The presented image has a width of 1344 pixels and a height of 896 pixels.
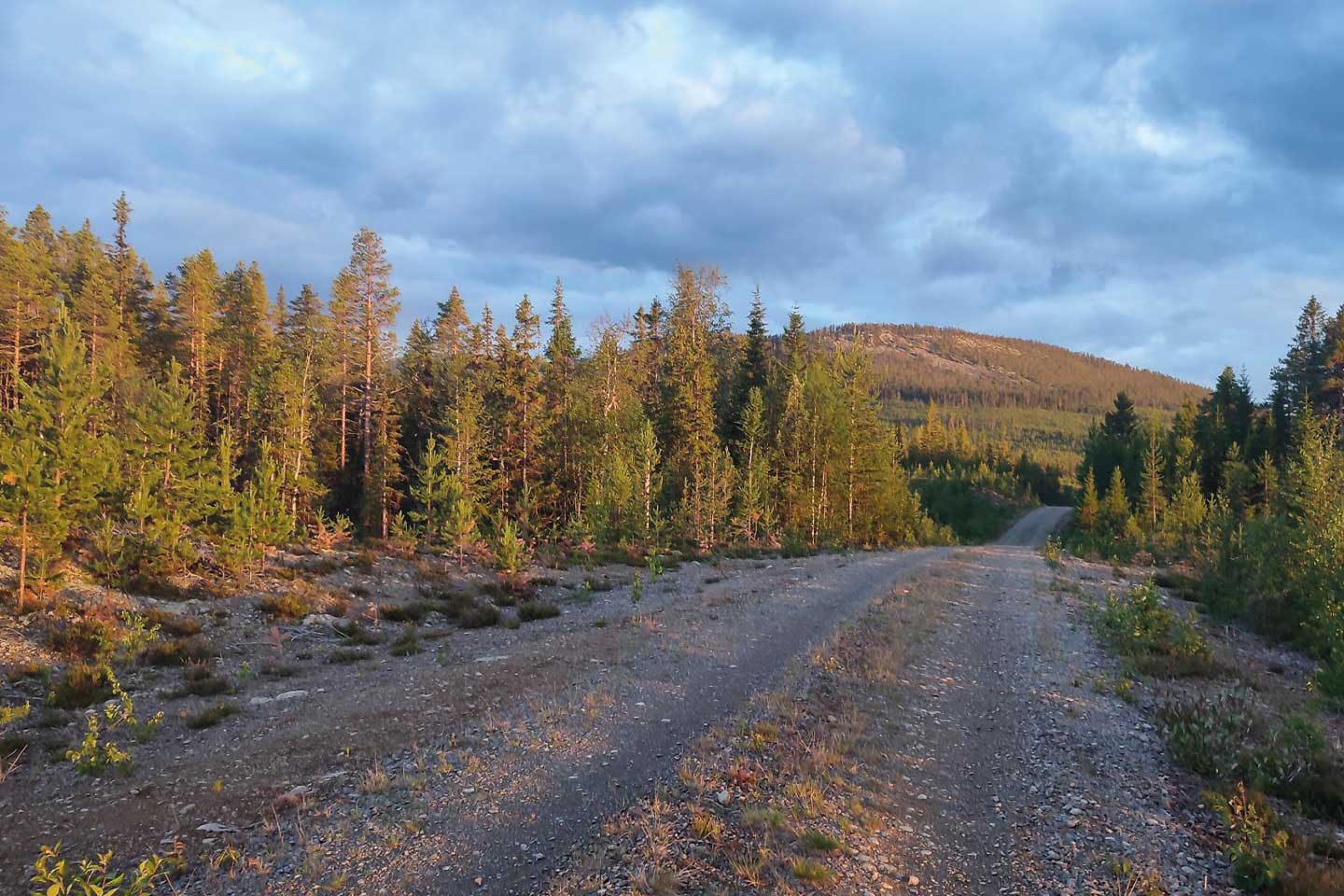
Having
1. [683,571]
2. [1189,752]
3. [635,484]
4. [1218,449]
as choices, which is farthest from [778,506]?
[1218,449]

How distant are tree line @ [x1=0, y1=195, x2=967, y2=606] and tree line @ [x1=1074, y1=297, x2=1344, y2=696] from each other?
56.5 feet

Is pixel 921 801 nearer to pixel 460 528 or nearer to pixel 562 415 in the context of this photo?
pixel 460 528

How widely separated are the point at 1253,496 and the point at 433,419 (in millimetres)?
64437

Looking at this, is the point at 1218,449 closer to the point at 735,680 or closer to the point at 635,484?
the point at 635,484

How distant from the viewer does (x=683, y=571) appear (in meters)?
24.8

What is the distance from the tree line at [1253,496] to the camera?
17266 millimetres

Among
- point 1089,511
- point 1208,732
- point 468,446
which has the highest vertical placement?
point 468,446

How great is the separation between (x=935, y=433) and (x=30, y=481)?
125949 mm

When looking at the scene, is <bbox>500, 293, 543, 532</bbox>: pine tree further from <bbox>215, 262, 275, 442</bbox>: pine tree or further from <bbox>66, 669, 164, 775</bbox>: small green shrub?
<bbox>66, 669, 164, 775</bbox>: small green shrub

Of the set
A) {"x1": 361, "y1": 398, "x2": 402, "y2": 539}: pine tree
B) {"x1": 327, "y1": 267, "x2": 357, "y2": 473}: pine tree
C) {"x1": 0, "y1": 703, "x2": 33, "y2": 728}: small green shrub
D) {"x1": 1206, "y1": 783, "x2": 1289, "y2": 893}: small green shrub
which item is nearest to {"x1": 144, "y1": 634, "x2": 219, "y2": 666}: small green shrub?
{"x1": 0, "y1": 703, "x2": 33, "y2": 728}: small green shrub

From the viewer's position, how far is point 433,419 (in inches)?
1556

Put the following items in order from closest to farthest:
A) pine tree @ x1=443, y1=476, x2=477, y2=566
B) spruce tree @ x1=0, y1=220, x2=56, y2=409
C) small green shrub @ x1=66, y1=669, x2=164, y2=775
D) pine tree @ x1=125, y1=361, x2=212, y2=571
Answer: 1. small green shrub @ x1=66, y1=669, x2=164, y2=775
2. pine tree @ x1=125, y1=361, x2=212, y2=571
3. pine tree @ x1=443, y1=476, x2=477, y2=566
4. spruce tree @ x1=0, y1=220, x2=56, y2=409

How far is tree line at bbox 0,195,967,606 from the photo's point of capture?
1961 cm

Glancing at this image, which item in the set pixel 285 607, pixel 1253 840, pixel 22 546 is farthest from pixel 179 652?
pixel 1253 840
